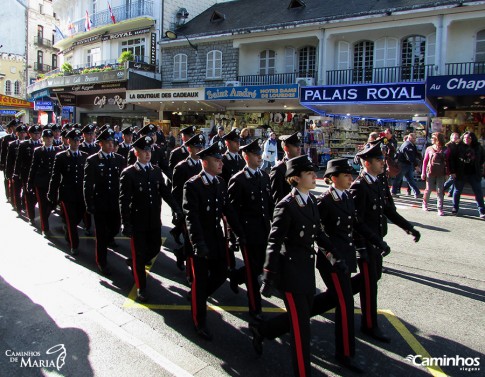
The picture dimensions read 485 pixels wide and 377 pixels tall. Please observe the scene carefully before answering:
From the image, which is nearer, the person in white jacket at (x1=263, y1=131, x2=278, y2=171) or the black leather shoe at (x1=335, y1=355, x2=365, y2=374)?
the black leather shoe at (x1=335, y1=355, x2=365, y2=374)

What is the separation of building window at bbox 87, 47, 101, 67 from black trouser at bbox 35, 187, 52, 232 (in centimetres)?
2591

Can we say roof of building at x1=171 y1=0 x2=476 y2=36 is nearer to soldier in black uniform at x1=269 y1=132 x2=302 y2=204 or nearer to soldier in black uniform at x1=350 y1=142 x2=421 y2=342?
soldier in black uniform at x1=269 y1=132 x2=302 y2=204

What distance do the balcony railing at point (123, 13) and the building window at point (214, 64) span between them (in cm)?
556

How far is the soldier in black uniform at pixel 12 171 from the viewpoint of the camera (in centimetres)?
990

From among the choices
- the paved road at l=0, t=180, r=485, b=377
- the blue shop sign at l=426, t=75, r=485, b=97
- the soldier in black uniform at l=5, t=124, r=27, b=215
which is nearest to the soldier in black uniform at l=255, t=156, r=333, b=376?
the paved road at l=0, t=180, r=485, b=377

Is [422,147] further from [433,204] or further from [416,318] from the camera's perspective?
[416,318]

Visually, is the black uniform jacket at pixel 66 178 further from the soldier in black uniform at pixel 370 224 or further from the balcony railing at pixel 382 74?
the balcony railing at pixel 382 74

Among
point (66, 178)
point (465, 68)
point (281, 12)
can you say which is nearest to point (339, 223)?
point (66, 178)

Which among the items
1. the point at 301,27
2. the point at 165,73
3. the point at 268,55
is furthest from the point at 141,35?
the point at 301,27

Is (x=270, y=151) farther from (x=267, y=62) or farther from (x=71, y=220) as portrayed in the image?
(x=267, y=62)

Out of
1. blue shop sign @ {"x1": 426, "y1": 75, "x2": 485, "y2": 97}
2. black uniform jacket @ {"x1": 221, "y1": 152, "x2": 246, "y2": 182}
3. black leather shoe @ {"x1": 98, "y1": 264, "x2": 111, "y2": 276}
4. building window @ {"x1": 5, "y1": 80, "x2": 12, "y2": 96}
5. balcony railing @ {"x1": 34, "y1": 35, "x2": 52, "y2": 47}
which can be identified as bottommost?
black leather shoe @ {"x1": 98, "y1": 264, "x2": 111, "y2": 276}

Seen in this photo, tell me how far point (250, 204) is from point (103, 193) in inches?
100

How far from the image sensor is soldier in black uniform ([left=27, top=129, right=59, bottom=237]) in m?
8.04

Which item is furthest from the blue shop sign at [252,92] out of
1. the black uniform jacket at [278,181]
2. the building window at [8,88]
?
the building window at [8,88]
